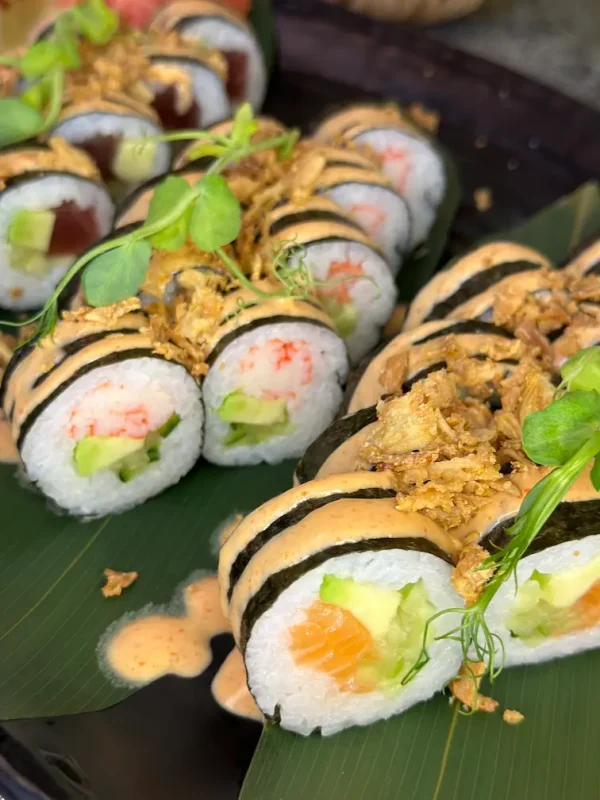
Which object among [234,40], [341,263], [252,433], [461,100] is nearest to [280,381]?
[252,433]

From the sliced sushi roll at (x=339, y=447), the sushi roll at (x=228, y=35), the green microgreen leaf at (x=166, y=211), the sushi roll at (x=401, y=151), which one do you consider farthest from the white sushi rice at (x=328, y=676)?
the sushi roll at (x=228, y=35)

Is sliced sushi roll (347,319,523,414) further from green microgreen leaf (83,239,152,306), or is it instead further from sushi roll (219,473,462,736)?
green microgreen leaf (83,239,152,306)

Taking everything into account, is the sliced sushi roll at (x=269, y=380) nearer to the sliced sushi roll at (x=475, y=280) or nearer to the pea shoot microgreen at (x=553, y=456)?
the sliced sushi roll at (x=475, y=280)

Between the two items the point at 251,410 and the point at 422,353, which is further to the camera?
the point at 251,410

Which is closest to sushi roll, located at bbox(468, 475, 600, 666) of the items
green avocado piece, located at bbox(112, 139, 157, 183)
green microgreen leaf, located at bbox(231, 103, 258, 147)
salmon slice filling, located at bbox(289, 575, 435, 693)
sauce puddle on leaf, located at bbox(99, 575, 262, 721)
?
salmon slice filling, located at bbox(289, 575, 435, 693)

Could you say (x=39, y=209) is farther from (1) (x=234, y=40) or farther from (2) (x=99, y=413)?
(1) (x=234, y=40)

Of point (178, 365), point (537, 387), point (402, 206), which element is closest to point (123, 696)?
point (178, 365)

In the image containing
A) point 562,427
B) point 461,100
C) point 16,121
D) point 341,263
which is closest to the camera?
point 562,427
